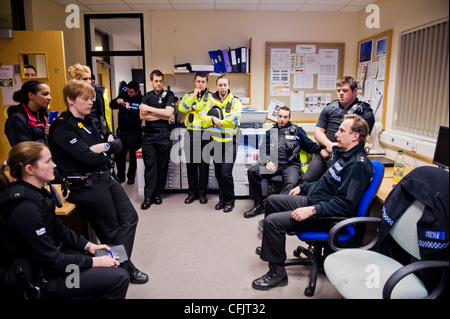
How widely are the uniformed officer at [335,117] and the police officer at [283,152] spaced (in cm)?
22

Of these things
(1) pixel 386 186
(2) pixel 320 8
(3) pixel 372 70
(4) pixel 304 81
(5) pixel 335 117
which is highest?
(2) pixel 320 8

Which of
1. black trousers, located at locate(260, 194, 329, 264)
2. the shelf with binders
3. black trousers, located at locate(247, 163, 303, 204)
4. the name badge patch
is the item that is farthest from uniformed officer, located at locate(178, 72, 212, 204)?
the name badge patch

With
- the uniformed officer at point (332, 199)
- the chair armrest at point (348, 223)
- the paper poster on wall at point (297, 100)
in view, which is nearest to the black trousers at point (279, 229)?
the uniformed officer at point (332, 199)

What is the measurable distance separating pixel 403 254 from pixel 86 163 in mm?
2026

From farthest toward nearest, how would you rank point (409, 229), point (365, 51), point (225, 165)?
point (365, 51) < point (225, 165) < point (409, 229)

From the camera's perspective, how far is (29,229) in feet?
4.63

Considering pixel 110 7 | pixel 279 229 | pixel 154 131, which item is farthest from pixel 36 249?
pixel 110 7

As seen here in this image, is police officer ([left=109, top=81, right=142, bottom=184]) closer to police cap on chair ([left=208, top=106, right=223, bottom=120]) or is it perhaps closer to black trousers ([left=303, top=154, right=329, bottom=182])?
police cap on chair ([left=208, top=106, right=223, bottom=120])

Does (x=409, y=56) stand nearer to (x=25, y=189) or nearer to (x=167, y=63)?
(x=167, y=63)

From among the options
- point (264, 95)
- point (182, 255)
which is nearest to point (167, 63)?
point (264, 95)

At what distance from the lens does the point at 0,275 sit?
1.38 m

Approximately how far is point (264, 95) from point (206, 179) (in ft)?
5.79

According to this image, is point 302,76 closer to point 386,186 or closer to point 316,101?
point 316,101

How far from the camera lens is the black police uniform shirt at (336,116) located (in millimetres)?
3162
